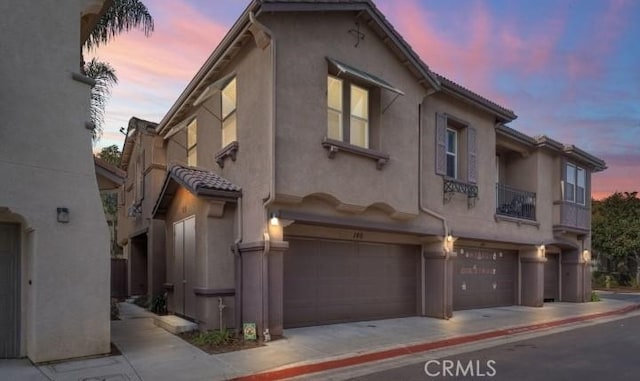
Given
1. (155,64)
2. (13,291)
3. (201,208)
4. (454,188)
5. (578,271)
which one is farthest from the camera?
(578,271)

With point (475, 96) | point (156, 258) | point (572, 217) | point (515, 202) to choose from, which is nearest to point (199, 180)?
point (156, 258)

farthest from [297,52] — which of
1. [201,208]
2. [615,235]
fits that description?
[615,235]

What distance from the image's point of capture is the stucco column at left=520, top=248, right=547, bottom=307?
1894 centimetres

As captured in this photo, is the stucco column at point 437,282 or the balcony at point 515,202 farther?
the balcony at point 515,202

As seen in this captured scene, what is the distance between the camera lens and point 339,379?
26.0ft

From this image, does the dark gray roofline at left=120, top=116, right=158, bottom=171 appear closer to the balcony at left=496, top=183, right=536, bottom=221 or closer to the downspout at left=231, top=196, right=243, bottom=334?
the downspout at left=231, top=196, right=243, bottom=334

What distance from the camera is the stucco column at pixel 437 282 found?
14250mm

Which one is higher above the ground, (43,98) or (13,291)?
(43,98)

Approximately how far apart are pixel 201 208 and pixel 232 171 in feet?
3.84

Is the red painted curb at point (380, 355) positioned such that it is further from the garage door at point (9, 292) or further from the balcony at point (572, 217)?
Result: the balcony at point (572, 217)

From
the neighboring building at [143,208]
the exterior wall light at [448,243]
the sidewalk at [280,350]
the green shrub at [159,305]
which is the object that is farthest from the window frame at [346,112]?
the neighboring building at [143,208]

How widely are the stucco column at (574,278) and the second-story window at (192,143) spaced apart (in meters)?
17.2

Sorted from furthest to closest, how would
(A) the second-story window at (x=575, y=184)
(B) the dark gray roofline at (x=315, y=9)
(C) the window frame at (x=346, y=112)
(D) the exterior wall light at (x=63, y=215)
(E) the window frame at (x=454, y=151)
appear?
(A) the second-story window at (x=575, y=184) → (E) the window frame at (x=454, y=151) → (C) the window frame at (x=346, y=112) → (B) the dark gray roofline at (x=315, y=9) → (D) the exterior wall light at (x=63, y=215)

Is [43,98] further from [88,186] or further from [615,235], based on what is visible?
[615,235]
